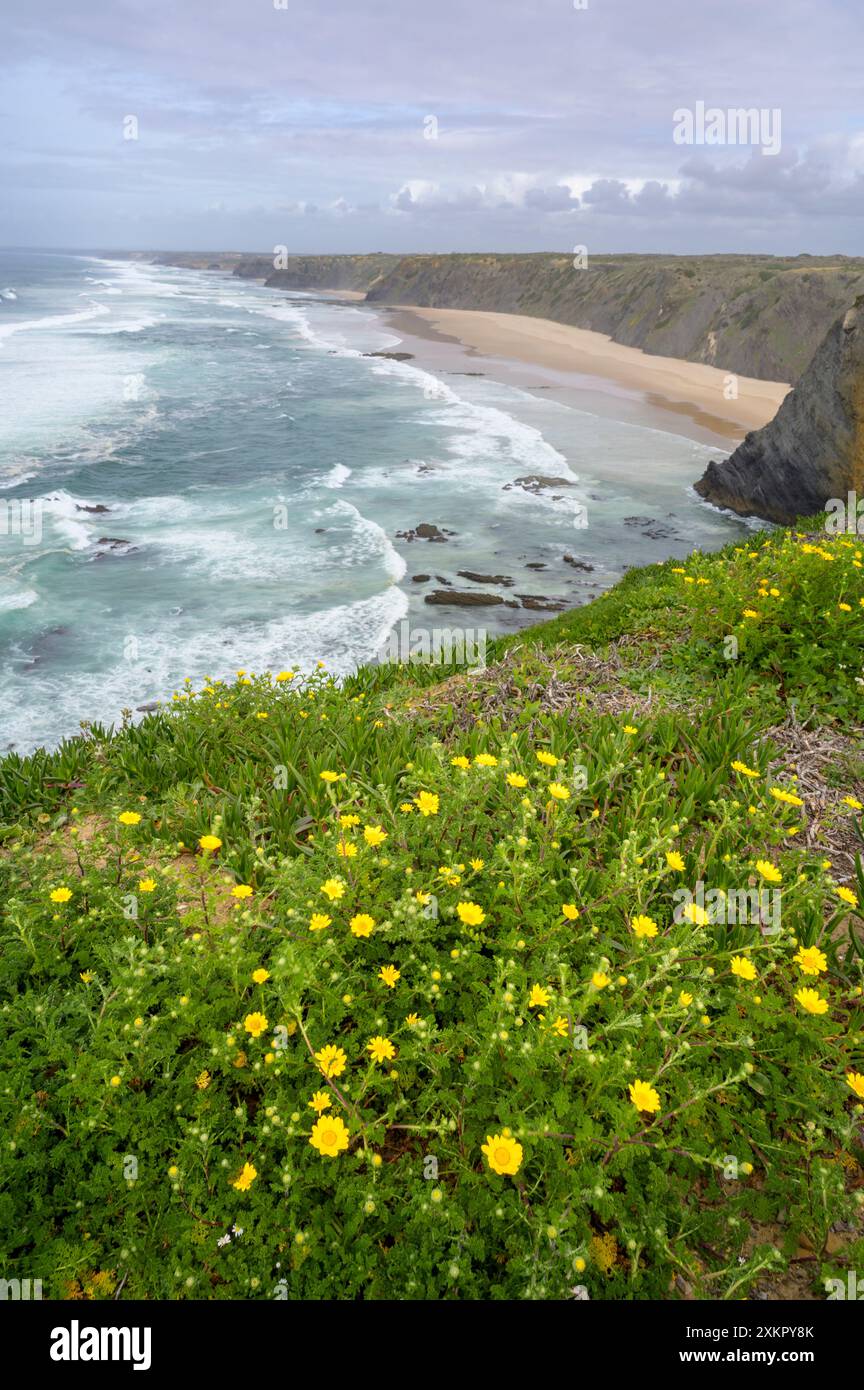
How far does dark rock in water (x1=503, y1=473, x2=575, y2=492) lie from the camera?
25734 mm

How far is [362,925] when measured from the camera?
107 inches

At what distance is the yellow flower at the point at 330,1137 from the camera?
2.19 meters

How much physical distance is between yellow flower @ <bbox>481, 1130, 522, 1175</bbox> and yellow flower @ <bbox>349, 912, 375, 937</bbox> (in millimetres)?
791

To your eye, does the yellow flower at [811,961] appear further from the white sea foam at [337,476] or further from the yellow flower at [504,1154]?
the white sea foam at [337,476]

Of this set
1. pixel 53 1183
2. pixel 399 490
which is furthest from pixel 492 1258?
pixel 399 490

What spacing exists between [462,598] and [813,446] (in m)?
11.3

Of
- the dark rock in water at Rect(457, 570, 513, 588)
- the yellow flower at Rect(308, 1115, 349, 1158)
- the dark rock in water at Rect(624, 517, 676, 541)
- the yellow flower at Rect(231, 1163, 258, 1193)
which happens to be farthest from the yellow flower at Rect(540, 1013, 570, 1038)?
the dark rock in water at Rect(624, 517, 676, 541)

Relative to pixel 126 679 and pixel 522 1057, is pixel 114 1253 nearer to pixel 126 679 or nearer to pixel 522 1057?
pixel 522 1057

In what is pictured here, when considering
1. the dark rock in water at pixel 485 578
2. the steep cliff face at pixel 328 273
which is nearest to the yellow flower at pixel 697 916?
the dark rock in water at pixel 485 578

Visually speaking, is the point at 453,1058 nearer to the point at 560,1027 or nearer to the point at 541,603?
the point at 560,1027

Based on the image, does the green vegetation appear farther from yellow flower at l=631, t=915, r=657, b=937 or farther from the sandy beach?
the sandy beach

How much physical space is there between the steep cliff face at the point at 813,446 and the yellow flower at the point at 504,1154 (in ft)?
68.6

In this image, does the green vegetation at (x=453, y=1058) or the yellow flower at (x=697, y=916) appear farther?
the yellow flower at (x=697, y=916)
